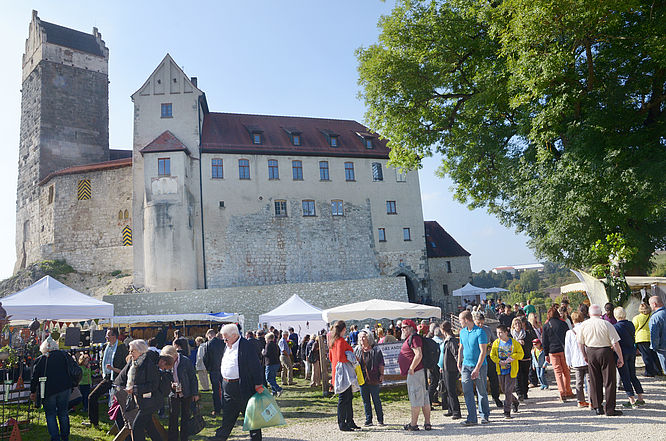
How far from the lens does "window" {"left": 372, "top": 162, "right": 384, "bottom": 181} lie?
3841cm

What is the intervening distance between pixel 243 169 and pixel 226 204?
2728 millimetres

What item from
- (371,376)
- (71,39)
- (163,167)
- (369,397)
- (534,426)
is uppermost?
(71,39)

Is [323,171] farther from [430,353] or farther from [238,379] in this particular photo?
[238,379]

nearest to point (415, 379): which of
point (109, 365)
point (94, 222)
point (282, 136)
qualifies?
point (109, 365)

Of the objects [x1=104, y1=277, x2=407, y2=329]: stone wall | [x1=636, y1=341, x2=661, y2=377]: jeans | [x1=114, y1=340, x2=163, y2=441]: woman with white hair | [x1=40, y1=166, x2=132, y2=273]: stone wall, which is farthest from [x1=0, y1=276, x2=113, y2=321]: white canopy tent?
[x1=40, y1=166, x2=132, y2=273]: stone wall

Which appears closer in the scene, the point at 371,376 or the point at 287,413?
the point at 371,376

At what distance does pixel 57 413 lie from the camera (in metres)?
8.45

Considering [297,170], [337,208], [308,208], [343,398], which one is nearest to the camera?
[343,398]

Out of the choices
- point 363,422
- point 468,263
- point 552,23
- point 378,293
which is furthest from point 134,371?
point 468,263

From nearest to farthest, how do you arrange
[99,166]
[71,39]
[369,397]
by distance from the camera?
[369,397] → [99,166] → [71,39]

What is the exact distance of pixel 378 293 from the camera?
32.1 meters

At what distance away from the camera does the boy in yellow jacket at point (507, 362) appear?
9.17 m

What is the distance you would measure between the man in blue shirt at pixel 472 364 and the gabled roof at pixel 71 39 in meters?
48.1

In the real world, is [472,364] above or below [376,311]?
below
